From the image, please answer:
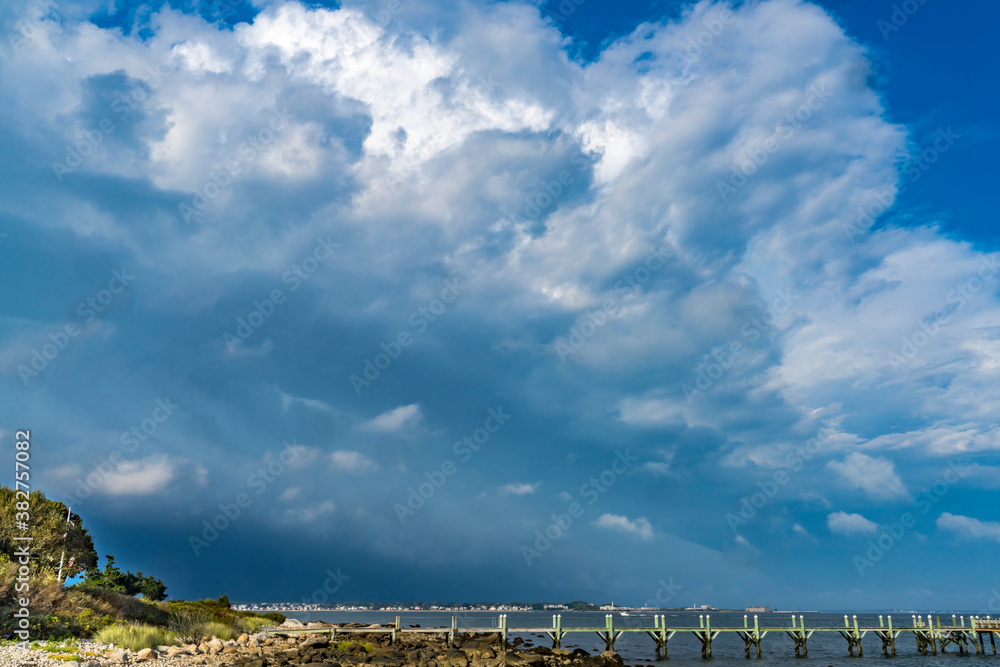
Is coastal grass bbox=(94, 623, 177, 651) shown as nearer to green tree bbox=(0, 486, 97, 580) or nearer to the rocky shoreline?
the rocky shoreline

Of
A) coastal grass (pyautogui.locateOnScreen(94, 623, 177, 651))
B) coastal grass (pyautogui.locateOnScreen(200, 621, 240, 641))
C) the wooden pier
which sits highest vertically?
coastal grass (pyautogui.locateOnScreen(94, 623, 177, 651))

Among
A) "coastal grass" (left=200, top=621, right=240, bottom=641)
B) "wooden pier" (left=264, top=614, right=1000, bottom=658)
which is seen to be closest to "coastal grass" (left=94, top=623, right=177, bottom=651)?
"coastal grass" (left=200, top=621, right=240, bottom=641)

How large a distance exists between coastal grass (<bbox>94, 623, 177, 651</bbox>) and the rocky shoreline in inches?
25.7

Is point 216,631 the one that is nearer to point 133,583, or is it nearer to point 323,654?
point 323,654

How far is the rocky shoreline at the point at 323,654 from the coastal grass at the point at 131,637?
652 millimetres

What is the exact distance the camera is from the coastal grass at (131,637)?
2448 centimetres

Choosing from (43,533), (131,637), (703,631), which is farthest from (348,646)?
(703,631)

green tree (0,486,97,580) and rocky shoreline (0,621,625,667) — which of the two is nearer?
rocky shoreline (0,621,625,667)

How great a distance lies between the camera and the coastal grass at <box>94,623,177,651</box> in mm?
24484

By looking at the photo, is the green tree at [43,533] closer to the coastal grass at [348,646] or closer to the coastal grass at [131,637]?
the coastal grass at [131,637]

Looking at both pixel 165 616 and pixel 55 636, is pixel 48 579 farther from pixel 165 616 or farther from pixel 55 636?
pixel 165 616

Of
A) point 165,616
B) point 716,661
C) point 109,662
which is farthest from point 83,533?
point 716,661

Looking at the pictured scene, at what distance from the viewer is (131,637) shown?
83.4 feet

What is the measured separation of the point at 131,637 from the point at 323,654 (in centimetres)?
1062
